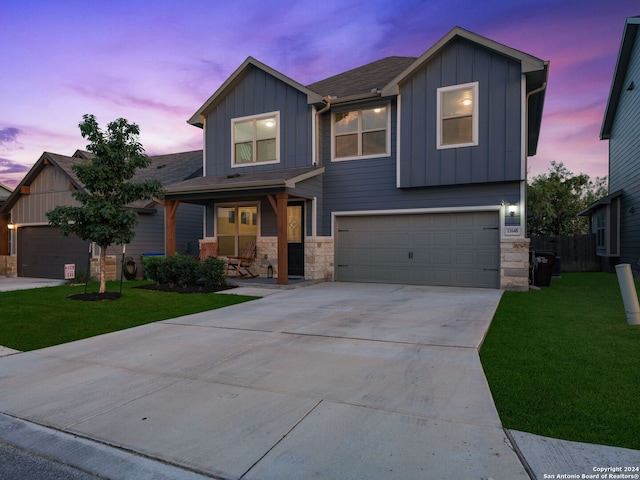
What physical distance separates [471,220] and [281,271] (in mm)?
5323

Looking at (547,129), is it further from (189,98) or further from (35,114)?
(35,114)

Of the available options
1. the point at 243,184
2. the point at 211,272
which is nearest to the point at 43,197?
the point at 211,272

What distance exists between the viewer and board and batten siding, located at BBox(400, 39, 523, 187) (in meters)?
10.3

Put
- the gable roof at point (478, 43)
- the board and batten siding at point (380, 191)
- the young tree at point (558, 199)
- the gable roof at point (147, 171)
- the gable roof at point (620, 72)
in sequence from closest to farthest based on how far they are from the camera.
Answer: the gable roof at point (478, 43), the board and batten siding at point (380, 191), the gable roof at point (620, 72), the gable roof at point (147, 171), the young tree at point (558, 199)

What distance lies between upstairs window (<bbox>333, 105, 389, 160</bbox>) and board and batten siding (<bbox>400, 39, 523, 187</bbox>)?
0.72 m

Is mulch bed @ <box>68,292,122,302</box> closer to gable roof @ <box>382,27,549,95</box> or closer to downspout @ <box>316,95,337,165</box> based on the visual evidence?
downspout @ <box>316,95,337,165</box>

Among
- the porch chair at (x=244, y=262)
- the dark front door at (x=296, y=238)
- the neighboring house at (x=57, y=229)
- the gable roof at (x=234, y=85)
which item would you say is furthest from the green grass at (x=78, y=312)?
the gable roof at (x=234, y=85)

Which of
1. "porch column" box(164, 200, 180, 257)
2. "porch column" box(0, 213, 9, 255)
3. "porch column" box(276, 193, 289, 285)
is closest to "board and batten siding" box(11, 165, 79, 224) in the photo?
"porch column" box(0, 213, 9, 255)

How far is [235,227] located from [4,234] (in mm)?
11001

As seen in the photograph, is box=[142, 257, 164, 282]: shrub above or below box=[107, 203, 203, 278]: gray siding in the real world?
below

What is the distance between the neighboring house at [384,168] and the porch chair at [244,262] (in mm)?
304

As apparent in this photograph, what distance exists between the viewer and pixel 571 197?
92.5 ft

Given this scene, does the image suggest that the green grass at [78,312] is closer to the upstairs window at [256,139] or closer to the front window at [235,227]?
the front window at [235,227]

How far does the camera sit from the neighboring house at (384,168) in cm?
1052
